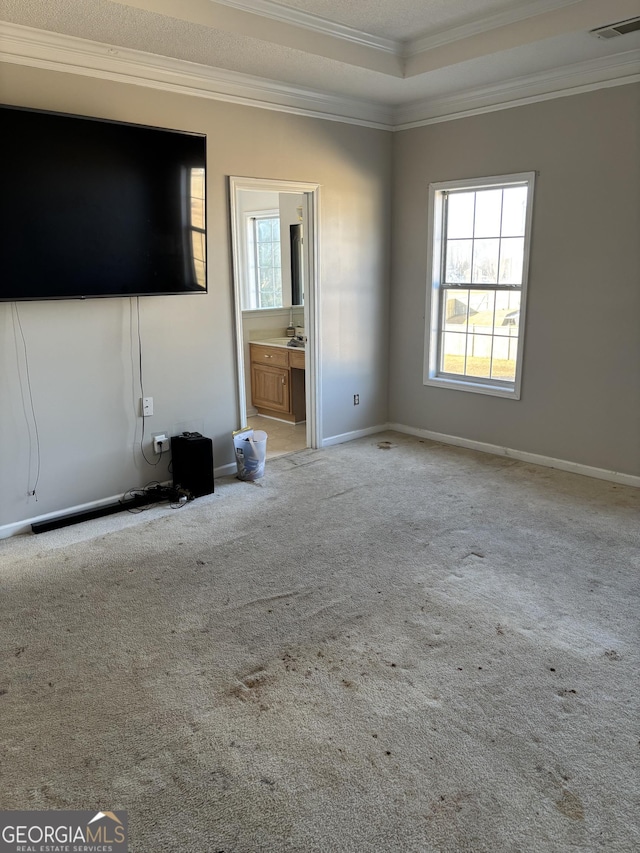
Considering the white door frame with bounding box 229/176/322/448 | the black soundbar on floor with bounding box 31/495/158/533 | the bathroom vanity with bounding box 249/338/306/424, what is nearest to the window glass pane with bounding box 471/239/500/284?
the white door frame with bounding box 229/176/322/448

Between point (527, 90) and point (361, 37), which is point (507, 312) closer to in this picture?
point (527, 90)

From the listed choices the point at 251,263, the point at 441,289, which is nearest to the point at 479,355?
the point at 441,289

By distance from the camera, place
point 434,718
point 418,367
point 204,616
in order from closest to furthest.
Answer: point 434,718 → point 204,616 → point 418,367

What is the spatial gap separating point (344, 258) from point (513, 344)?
1.55 m

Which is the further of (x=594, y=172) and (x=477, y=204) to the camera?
(x=477, y=204)

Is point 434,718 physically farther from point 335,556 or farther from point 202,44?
point 202,44

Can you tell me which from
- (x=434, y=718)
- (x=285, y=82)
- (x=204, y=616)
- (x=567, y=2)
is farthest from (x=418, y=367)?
(x=434, y=718)

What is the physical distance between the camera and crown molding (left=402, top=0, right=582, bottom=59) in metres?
3.46

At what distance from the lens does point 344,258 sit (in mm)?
5160

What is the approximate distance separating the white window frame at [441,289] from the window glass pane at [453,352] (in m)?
0.05

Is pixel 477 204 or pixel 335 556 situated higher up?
pixel 477 204

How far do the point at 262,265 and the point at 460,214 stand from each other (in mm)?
2491

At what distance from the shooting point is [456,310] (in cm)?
523

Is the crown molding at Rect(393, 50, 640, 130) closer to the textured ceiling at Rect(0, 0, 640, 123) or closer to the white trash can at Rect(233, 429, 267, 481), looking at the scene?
the textured ceiling at Rect(0, 0, 640, 123)
